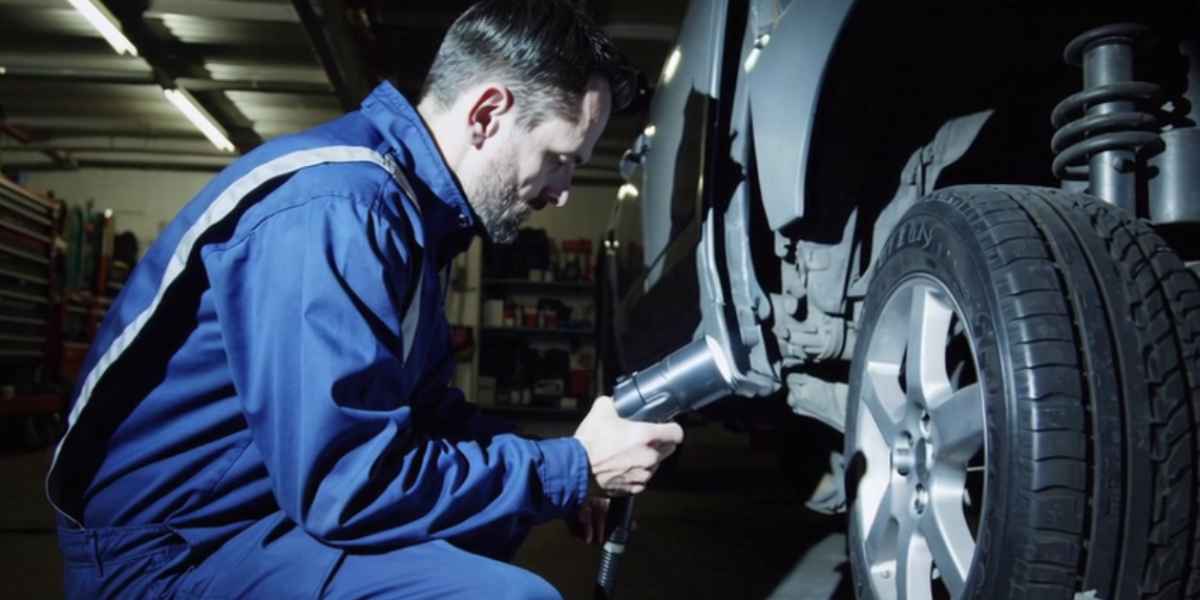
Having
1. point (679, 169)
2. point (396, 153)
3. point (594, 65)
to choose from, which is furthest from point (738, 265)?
point (396, 153)

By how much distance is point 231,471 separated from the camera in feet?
2.91

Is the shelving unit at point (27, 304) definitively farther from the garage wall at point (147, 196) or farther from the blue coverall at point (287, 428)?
the garage wall at point (147, 196)

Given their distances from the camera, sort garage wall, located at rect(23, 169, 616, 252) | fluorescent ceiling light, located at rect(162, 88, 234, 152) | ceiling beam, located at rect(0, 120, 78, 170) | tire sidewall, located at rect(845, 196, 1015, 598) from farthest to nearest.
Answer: garage wall, located at rect(23, 169, 616, 252) → ceiling beam, located at rect(0, 120, 78, 170) → fluorescent ceiling light, located at rect(162, 88, 234, 152) → tire sidewall, located at rect(845, 196, 1015, 598)

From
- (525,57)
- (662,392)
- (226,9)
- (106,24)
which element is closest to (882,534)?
(662,392)

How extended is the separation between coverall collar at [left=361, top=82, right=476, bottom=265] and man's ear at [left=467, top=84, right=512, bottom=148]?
6 centimetres

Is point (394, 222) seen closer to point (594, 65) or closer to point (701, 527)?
point (594, 65)

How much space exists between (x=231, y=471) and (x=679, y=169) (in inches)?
51.0

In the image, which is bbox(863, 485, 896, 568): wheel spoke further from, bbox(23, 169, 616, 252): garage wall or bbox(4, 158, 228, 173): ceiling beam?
bbox(4, 158, 228, 173): ceiling beam

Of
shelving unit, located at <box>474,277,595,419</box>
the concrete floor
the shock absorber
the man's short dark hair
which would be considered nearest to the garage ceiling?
shelving unit, located at <box>474,277,595,419</box>

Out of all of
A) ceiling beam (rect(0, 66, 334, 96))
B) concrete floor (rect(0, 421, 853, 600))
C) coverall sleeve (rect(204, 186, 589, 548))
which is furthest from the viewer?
ceiling beam (rect(0, 66, 334, 96))

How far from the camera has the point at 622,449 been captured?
3.27ft

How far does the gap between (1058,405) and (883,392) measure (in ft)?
1.40

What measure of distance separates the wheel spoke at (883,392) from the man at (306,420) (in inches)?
15.6

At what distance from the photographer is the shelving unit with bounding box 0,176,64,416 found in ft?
15.2
